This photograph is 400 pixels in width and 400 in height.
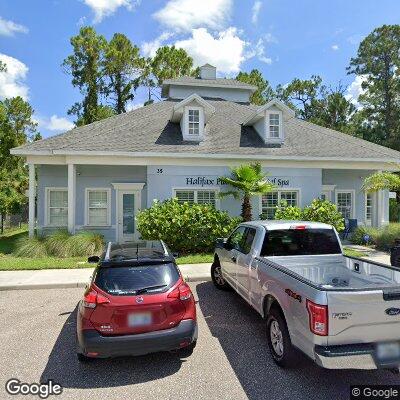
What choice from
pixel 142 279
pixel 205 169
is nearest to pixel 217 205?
pixel 205 169

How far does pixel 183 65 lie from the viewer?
32938mm

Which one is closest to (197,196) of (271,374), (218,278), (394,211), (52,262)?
(52,262)

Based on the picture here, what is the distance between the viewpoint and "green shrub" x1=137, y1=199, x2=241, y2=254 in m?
12.8

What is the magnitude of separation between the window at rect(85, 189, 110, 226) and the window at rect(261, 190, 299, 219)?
7.37 m

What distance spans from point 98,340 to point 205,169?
11.7 metres

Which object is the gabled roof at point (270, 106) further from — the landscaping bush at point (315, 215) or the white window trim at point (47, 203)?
the white window trim at point (47, 203)

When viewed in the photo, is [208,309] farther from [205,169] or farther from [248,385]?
[205,169]

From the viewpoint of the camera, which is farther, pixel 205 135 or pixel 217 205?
pixel 205 135

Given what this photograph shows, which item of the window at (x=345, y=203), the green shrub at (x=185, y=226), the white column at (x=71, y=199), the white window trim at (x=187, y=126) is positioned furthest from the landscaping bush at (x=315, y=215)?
the white column at (x=71, y=199)

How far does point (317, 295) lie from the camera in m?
3.80

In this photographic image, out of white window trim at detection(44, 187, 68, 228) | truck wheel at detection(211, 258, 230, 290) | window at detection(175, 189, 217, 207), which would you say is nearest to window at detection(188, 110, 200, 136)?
window at detection(175, 189, 217, 207)

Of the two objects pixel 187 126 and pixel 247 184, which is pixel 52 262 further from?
pixel 187 126

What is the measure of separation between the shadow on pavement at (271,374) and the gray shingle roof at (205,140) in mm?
10152
